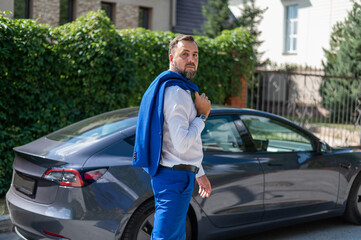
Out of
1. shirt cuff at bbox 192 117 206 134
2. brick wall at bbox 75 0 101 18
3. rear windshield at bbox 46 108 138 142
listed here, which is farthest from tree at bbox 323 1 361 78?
shirt cuff at bbox 192 117 206 134

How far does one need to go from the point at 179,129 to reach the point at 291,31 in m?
18.7

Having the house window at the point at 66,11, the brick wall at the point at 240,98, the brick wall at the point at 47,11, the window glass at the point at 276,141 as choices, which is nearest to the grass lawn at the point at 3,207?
the window glass at the point at 276,141

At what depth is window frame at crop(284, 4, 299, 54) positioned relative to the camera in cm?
2006

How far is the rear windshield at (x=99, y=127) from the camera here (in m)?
4.13

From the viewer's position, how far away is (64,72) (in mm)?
6500

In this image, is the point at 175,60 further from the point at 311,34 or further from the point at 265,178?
the point at 311,34

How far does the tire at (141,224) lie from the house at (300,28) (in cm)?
1501

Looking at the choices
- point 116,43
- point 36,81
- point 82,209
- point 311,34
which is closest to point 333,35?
point 311,34

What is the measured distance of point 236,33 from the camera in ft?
28.8

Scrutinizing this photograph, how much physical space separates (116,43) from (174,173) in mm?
4235

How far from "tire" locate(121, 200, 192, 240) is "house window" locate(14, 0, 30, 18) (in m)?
11.3

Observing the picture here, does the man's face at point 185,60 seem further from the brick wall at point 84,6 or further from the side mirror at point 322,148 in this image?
the brick wall at point 84,6

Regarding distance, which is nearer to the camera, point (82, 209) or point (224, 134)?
point (82, 209)

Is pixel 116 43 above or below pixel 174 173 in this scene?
above
